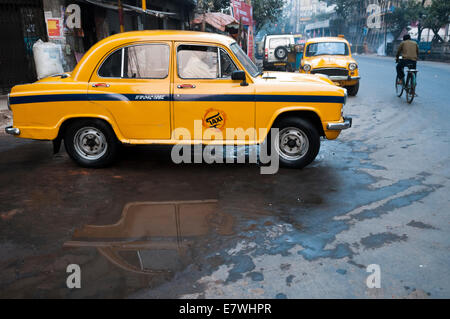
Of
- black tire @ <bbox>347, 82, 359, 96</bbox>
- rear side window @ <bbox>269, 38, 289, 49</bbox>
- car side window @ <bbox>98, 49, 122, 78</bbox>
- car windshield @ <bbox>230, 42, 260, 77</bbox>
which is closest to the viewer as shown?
car side window @ <bbox>98, 49, 122, 78</bbox>

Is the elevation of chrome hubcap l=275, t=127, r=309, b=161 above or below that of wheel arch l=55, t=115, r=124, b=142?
below

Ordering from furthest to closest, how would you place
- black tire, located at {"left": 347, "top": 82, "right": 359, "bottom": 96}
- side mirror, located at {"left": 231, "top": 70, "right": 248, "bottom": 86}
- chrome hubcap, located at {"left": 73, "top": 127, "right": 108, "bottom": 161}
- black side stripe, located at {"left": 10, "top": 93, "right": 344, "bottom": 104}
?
black tire, located at {"left": 347, "top": 82, "right": 359, "bottom": 96} < chrome hubcap, located at {"left": 73, "top": 127, "right": 108, "bottom": 161} < black side stripe, located at {"left": 10, "top": 93, "right": 344, "bottom": 104} < side mirror, located at {"left": 231, "top": 70, "right": 248, "bottom": 86}

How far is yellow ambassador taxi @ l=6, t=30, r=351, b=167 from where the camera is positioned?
564 cm

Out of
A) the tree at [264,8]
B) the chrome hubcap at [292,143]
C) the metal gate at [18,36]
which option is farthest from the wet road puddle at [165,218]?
the tree at [264,8]

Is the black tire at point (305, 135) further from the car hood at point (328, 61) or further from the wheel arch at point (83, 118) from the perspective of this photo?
the car hood at point (328, 61)

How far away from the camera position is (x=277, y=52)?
2205 cm

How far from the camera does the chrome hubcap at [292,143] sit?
19.4 ft

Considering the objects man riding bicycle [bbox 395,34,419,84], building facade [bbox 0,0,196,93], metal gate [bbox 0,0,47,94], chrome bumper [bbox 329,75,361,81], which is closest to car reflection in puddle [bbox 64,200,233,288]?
building facade [bbox 0,0,196,93]

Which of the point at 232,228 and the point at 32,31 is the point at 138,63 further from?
the point at 32,31

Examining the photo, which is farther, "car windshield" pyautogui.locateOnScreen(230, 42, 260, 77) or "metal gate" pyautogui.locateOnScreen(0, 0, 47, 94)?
"metal gate" pyautogui.locateOnScreen(0, 0, 47, 94)

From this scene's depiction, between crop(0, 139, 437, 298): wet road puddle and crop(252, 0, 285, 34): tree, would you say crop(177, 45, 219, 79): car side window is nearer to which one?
crop(0, 139, 437, 298): wet road puddle

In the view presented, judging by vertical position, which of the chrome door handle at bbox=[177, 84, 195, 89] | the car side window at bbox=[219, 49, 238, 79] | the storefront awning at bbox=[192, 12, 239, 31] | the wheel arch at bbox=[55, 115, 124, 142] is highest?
the storefront awning at bbox=[192, 12, 239, 31]

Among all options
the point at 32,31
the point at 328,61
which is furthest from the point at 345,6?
the point at 32,31
